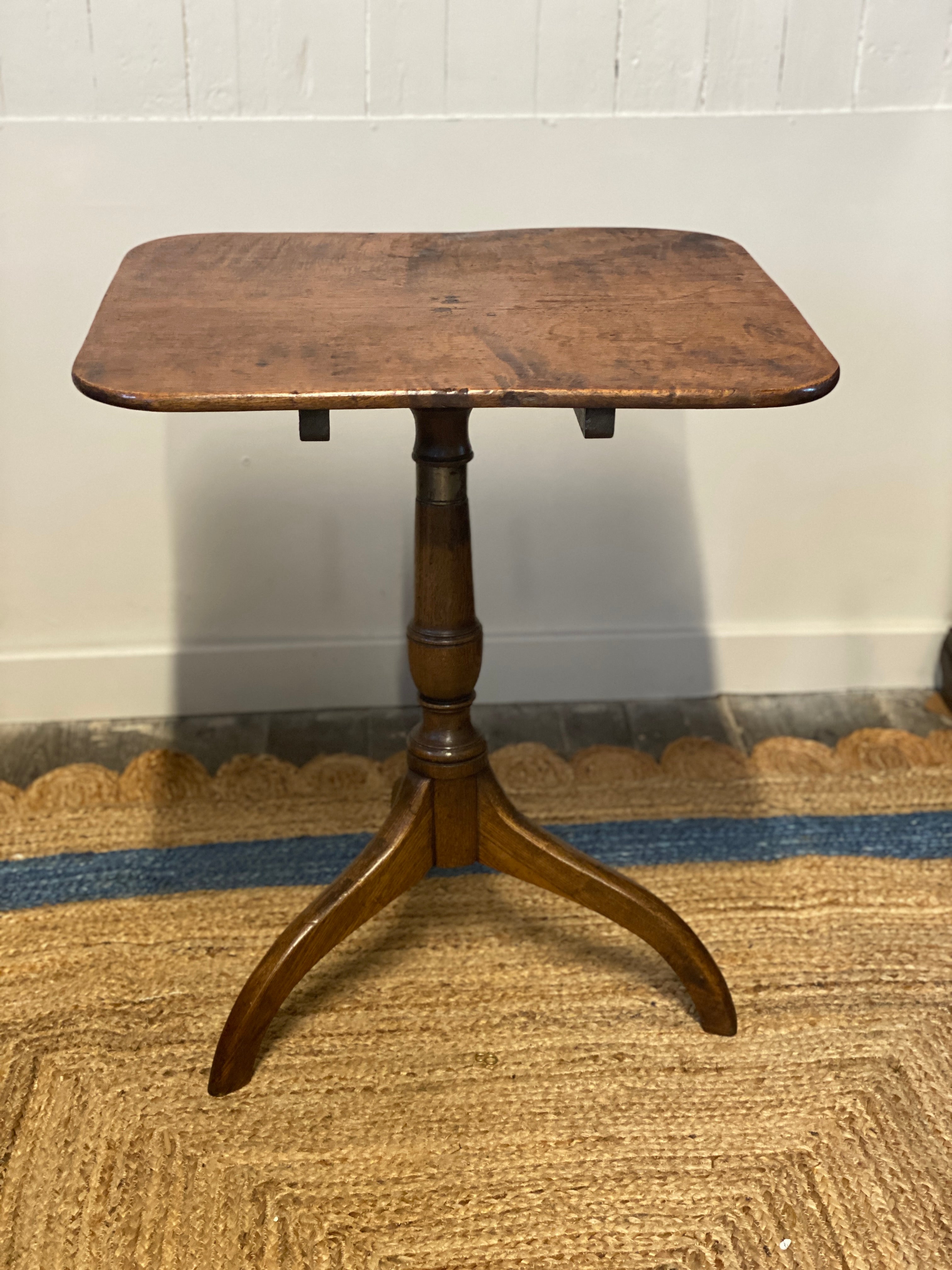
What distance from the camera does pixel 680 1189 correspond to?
1130mm

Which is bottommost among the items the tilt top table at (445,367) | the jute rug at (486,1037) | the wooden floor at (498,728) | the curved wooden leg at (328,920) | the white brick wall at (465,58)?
the wooden floor at (498,728)

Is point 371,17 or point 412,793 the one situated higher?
point 371,17

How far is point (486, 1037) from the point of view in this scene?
130 cm

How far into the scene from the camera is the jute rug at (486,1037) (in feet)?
3.60

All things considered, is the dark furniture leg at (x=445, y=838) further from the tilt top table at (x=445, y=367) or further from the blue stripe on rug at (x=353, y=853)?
the blue stripe on rug at (x=353, y=853)

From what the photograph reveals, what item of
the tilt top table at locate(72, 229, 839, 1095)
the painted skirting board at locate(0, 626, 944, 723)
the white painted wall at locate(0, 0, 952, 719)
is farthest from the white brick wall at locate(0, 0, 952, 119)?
the painted skirting board at locate(0, 626, 944, 723)

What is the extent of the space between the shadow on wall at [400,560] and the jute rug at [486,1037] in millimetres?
178

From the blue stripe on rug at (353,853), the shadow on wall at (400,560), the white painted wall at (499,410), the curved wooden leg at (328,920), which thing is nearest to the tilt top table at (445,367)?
the curved wooden leg at (328,920)

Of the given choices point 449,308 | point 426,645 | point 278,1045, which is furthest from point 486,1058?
point 449,308

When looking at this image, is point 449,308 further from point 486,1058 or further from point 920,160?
point 920,160

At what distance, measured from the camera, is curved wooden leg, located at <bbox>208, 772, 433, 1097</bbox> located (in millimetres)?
1200

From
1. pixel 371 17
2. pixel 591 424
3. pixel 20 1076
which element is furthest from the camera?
pixel 371 17

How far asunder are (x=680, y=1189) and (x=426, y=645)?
55 cm

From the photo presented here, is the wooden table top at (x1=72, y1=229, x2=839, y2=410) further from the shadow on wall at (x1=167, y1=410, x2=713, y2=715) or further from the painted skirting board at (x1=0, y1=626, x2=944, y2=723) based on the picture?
the painted skirting board at (x1=0, y1=626, x2=944, y2=723)
